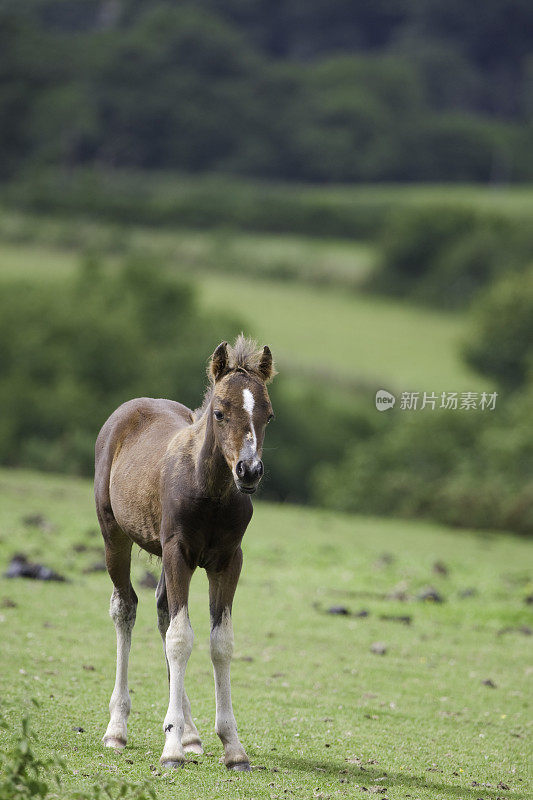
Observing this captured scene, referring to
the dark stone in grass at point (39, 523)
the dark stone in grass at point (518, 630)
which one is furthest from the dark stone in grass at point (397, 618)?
the dark stone in grass at point (39, 523)

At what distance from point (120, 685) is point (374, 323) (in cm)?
6687

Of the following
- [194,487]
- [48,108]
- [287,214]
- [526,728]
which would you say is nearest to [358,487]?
[526,728]

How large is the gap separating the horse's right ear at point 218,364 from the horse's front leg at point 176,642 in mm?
1190

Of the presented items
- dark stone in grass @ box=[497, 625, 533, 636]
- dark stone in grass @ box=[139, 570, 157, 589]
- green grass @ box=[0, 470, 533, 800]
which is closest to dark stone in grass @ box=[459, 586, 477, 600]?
green grass @ box=[0, 470, 533, 800]

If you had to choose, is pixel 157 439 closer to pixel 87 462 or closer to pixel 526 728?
pixel 526 728

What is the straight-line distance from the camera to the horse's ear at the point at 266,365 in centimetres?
780

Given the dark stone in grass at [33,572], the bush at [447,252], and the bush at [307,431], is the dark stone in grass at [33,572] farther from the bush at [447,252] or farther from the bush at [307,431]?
the bush at [447,252]

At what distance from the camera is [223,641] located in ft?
26.1

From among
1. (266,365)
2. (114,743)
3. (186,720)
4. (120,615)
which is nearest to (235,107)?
(120,615)

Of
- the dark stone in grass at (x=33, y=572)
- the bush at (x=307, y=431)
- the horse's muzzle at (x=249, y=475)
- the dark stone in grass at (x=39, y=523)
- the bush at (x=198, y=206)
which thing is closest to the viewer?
the horse's muzzle at (x=249, y=475)

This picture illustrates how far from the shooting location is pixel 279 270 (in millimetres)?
81062

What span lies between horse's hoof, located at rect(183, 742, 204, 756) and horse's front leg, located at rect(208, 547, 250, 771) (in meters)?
0.35

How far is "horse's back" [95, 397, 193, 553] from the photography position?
329 inches

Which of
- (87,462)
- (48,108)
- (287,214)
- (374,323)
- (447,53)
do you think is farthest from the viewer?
(447,53)
